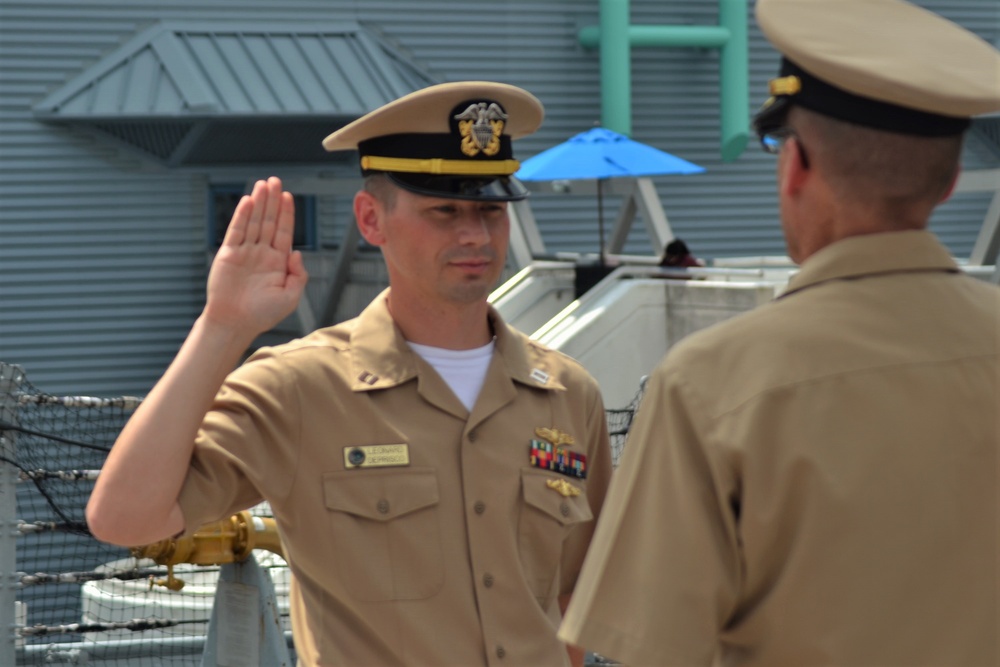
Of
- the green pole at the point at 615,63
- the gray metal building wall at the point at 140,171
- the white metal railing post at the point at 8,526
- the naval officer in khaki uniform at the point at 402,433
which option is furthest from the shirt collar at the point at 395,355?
the green pole at the point at 615,63

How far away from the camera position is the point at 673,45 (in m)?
19.9

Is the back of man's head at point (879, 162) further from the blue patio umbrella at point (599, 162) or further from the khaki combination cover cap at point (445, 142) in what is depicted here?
the blue patio umbrella at point (599, 162)

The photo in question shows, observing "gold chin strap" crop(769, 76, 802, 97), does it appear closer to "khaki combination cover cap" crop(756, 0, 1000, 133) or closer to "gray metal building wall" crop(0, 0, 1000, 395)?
"khaki combination cover cap" crop(756, 0, 1000, 133)

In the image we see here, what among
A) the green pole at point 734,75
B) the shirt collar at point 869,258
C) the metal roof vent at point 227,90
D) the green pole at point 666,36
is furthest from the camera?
the green pole at point 734,75

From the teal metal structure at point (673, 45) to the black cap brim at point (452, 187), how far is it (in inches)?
647

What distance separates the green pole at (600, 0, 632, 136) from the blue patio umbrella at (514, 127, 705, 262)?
3422 millimetres

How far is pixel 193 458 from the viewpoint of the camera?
2.48 m

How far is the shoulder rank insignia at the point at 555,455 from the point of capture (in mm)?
2887

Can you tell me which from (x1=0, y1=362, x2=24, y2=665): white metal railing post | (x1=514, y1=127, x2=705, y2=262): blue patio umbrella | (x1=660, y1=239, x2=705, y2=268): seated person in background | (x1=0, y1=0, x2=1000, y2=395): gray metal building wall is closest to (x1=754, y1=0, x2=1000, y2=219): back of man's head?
(x1=0, y1=362, x2=24, y2=665): white metal railing post

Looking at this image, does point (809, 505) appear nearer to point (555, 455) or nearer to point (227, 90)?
point (555, 455)

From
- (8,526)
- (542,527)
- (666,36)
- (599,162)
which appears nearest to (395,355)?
(542,527)

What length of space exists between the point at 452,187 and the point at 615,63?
16.7 meters

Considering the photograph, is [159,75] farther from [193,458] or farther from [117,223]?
[193,458]

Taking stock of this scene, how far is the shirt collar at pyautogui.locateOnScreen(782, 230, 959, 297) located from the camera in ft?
5.88
